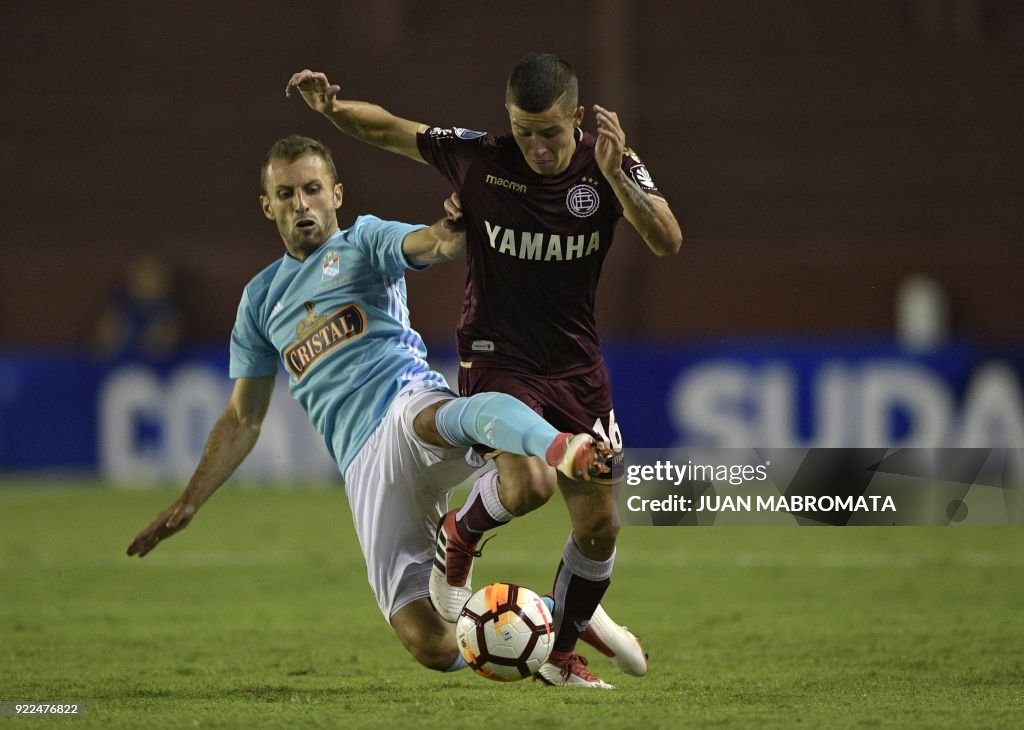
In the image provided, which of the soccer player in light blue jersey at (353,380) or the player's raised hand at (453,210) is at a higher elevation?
the player's raised hand at (453,210)

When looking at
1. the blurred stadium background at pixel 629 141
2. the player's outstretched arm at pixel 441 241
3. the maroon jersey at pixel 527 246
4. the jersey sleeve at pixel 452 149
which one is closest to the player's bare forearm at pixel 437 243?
the player's outstretched arm at pixel 441 241

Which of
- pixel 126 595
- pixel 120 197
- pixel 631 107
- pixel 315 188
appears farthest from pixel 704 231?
pixel 315 188

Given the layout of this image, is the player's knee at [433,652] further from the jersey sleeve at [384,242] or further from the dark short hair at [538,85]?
the dark short hair at [538,85]

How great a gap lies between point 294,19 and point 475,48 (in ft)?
8.22

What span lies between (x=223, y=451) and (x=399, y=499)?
30.8 inches

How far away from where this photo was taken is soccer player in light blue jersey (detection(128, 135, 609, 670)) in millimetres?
6070

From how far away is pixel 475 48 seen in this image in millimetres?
19781

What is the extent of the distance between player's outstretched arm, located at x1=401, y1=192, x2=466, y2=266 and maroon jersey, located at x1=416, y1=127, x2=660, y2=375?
0.53ft

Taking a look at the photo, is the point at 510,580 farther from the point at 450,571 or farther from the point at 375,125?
the point at 375,125

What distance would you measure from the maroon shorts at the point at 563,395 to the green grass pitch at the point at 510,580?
996mm

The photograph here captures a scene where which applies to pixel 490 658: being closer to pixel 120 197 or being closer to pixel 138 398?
pixel 138 398

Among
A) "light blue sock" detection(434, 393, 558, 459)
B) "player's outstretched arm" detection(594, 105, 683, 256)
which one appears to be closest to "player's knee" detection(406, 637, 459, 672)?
"light blue sock" detection(434, 393, 558, 459)

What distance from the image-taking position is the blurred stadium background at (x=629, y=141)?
16.7 meters

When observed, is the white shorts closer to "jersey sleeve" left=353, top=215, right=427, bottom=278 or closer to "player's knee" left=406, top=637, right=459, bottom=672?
"player's knee" left=406, top=637, right=459, bottom=672
